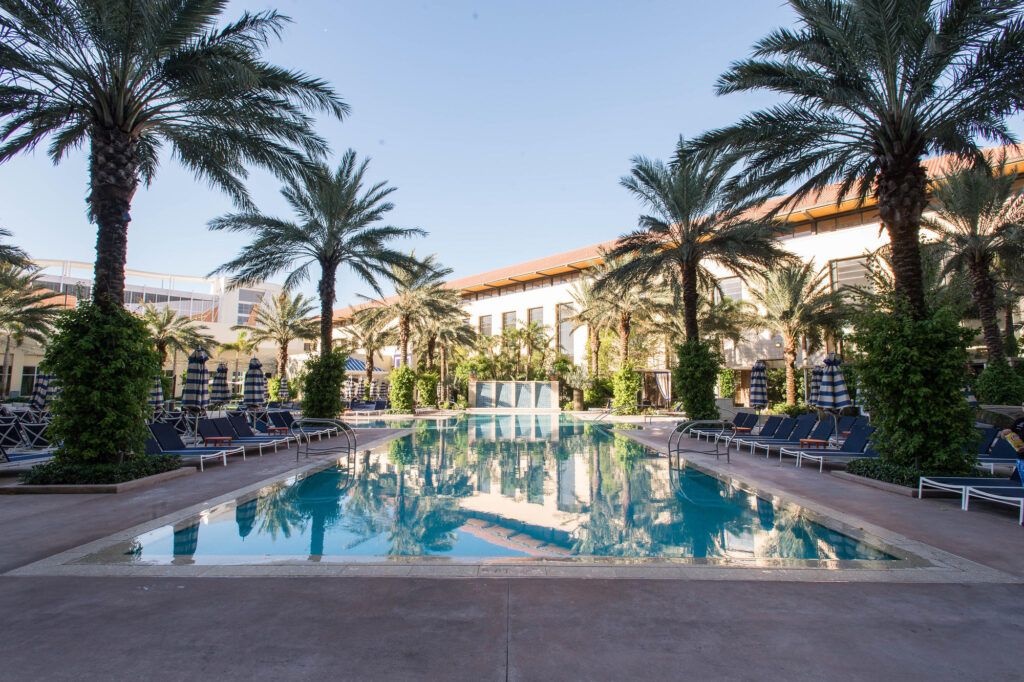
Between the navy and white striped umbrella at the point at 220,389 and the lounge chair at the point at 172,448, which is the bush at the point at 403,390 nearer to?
the navy and white striped umbrella at the point at 220,389

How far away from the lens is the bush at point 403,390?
29.0 m

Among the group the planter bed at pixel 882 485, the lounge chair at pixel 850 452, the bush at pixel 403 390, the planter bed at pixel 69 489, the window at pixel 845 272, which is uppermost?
the window at pixel 845 272

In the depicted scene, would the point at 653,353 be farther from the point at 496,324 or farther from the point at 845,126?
the point at 845,126

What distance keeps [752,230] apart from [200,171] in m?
14.7

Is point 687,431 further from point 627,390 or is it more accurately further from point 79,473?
point 627,390

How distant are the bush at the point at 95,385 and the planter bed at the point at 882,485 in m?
11.7

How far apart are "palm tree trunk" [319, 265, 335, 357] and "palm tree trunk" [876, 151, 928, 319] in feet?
51.0

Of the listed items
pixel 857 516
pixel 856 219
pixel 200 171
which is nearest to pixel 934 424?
pixel 857 516

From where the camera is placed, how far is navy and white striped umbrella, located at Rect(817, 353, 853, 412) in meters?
12.3

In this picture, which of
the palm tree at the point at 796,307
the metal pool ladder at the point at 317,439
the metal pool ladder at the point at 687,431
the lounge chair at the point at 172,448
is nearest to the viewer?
the lounge chair at the point at 172,448

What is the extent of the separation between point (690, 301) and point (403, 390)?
1662 cm

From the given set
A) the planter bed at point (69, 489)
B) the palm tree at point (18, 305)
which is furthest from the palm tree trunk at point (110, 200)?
the palm tree at point (18, 305)

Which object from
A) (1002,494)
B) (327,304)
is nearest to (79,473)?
(327,304)

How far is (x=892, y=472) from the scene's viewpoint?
8.48 m
